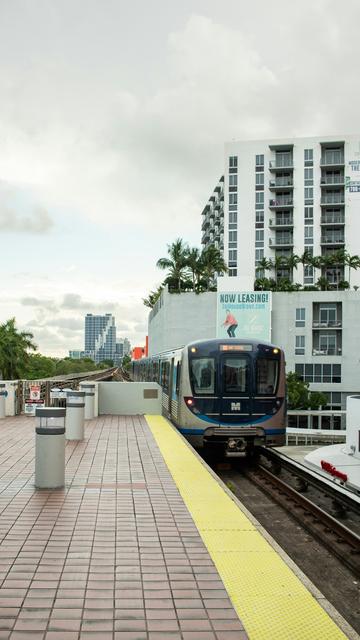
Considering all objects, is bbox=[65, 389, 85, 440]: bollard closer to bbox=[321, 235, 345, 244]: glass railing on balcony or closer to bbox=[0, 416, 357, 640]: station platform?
bbox=[0, 416, 357, 640]: station platform

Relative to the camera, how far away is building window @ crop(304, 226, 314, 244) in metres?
84.7

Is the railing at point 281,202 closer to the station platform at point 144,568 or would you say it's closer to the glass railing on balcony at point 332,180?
the glass railing on balcony at point 332,180

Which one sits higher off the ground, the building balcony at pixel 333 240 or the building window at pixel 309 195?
the building window at pixel 309 195

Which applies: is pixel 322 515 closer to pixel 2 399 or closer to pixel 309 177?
pixel 2 399

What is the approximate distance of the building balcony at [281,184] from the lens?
84.7m

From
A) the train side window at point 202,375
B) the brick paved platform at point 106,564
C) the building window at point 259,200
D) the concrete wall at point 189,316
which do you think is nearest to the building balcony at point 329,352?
the concrete wall at point 189,316

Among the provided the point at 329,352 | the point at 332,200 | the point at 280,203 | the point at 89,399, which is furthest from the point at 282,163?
the point at 89,399

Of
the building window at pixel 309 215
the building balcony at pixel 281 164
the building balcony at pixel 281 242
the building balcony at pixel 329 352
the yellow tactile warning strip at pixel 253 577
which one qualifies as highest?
the building balcony at pixel 281 164

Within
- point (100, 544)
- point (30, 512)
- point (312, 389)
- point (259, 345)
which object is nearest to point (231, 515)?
point (100, 544)

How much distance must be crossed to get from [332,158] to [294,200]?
751cm

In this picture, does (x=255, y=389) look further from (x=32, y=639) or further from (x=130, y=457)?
(x=32, y=639)

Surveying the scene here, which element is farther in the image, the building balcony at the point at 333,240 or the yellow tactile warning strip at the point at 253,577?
the building balcony at the point at 333,240

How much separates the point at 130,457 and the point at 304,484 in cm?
459

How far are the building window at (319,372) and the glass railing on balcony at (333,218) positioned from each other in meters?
26.9
